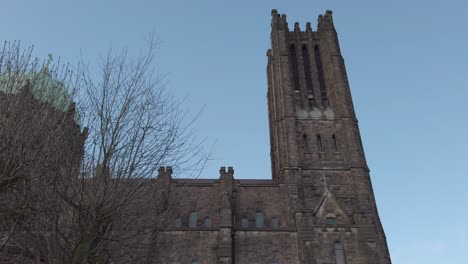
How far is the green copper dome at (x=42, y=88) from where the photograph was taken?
11023 millimetres

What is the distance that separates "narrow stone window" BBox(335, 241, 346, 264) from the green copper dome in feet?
70.8

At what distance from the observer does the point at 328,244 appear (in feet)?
95.3

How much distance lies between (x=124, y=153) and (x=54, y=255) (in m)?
3.18

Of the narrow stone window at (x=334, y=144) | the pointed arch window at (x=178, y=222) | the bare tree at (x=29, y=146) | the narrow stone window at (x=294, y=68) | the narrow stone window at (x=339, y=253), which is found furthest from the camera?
the narrow stone window at (x=294, y=68)

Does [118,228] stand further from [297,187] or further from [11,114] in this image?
[297,187]

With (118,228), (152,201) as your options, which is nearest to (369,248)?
(152,201)

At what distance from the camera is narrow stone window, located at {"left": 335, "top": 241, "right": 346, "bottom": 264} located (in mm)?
28516

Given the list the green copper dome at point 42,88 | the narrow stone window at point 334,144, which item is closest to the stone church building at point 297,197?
the narrow stone window at point 334,144

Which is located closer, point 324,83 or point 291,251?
point 291,251

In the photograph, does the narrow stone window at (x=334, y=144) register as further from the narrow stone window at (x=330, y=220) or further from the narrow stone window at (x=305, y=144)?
the narrow stone window at (x=330, y=220)

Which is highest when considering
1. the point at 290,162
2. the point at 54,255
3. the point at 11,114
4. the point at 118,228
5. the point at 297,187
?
the point at 290,162

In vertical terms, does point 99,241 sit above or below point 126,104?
below

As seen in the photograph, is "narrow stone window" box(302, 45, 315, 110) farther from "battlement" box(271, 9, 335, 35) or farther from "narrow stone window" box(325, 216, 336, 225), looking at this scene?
"narrow stone window" box(325, 216, 336, 225)

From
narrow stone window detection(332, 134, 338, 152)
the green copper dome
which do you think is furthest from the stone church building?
the green copper dome
